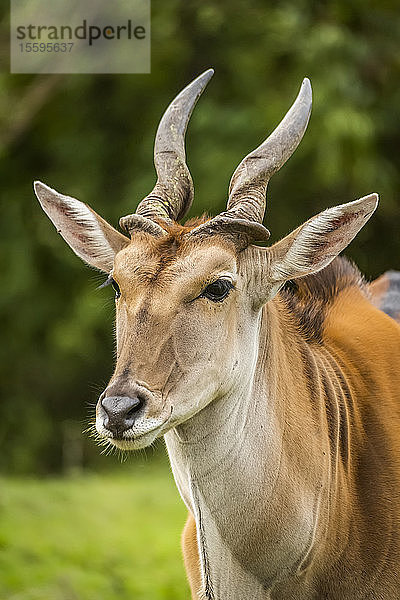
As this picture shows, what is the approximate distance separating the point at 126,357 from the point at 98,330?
1176cm

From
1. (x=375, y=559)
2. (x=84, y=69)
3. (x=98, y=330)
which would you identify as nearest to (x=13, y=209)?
(x=98, y=330)

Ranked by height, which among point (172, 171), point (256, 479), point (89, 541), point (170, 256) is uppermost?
point (172, 171)

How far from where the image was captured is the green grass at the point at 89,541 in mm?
7074

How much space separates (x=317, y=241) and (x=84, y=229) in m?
0.93

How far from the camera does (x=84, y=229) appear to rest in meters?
4.03

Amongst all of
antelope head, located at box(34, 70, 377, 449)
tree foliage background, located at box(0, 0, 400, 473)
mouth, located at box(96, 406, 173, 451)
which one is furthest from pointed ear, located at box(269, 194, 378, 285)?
tree foliage background, located at box(0, 0, 400, 473)

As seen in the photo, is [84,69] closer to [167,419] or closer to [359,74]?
[359,74]

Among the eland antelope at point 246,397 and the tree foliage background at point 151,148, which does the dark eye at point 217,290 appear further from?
the tree foliage background at point 151,148

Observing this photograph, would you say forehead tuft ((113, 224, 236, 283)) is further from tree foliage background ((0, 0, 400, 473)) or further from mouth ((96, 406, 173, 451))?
tree foliage background ((0, 0, 400, 473))

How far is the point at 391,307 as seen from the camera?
5324 mm

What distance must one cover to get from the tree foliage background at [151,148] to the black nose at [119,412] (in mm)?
5812

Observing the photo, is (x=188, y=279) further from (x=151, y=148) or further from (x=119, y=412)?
(x=151, y=148)

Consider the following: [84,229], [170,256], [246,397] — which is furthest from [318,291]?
[170,256]

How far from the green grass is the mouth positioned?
2241 millimetres
